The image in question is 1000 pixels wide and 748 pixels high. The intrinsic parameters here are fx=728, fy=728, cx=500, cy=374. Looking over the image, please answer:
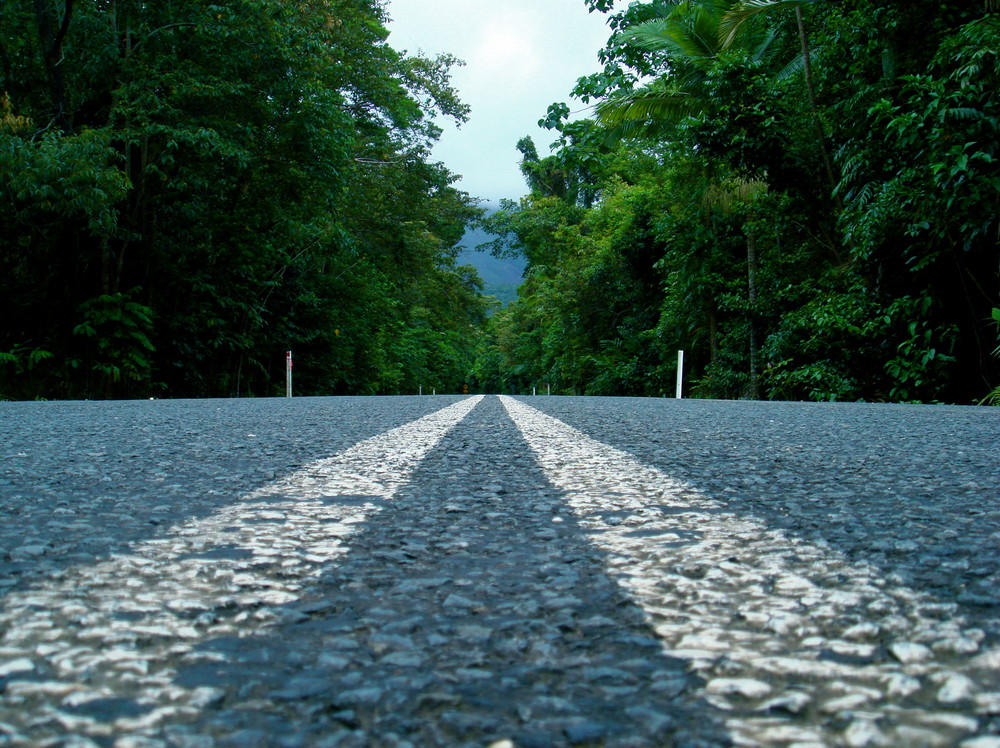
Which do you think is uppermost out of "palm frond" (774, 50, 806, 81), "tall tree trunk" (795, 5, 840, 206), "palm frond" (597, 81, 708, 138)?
"palm frond" (774, 50, 806, 81)

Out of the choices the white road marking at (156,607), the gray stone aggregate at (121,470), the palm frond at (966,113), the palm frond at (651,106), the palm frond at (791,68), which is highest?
the palm frond at (791,68)

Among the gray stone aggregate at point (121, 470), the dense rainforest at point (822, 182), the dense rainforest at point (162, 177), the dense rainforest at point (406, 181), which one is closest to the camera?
the gray stone aggregate at point (121, 470)

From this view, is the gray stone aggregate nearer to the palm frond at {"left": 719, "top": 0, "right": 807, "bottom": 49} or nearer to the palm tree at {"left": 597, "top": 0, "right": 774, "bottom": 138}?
the palm frond at {"left": 719, "top": 0, "right": 807, "bottom": 49}

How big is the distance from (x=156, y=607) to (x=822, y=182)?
14043 millimetres

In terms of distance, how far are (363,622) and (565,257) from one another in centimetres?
3105

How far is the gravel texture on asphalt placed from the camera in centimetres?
78

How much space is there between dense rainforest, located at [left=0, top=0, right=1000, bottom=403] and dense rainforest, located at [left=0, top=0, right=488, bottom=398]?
0.19 feet

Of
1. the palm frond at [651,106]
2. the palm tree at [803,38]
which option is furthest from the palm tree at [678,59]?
the palm tree at [803,38]

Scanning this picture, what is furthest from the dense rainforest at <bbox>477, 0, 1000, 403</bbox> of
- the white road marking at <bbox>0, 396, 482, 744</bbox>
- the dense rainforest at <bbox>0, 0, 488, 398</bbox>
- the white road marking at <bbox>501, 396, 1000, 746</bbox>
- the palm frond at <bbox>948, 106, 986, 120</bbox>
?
the white road marking at <bbox>0, 396, 482, 744</bbox>

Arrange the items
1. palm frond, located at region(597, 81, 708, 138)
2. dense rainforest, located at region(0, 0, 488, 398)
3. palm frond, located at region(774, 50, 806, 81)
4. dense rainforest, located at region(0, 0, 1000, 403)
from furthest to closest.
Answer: palm frond, located at region(597, 81, 708, 138)
palm frond, located at region(774, 50, 806, 81)
dense rainforest, located at region(0, 0, 488, 398)
dense rainforest, located at region(0, 0, 1000, 403)

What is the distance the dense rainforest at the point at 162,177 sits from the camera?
12375mm

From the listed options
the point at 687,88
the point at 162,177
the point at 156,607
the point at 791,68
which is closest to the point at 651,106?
the point at 687,88

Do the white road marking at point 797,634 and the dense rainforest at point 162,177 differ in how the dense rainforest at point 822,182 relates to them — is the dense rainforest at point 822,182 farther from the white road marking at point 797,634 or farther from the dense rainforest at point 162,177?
the white road marking at point 797,634

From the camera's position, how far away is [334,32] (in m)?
18.0
